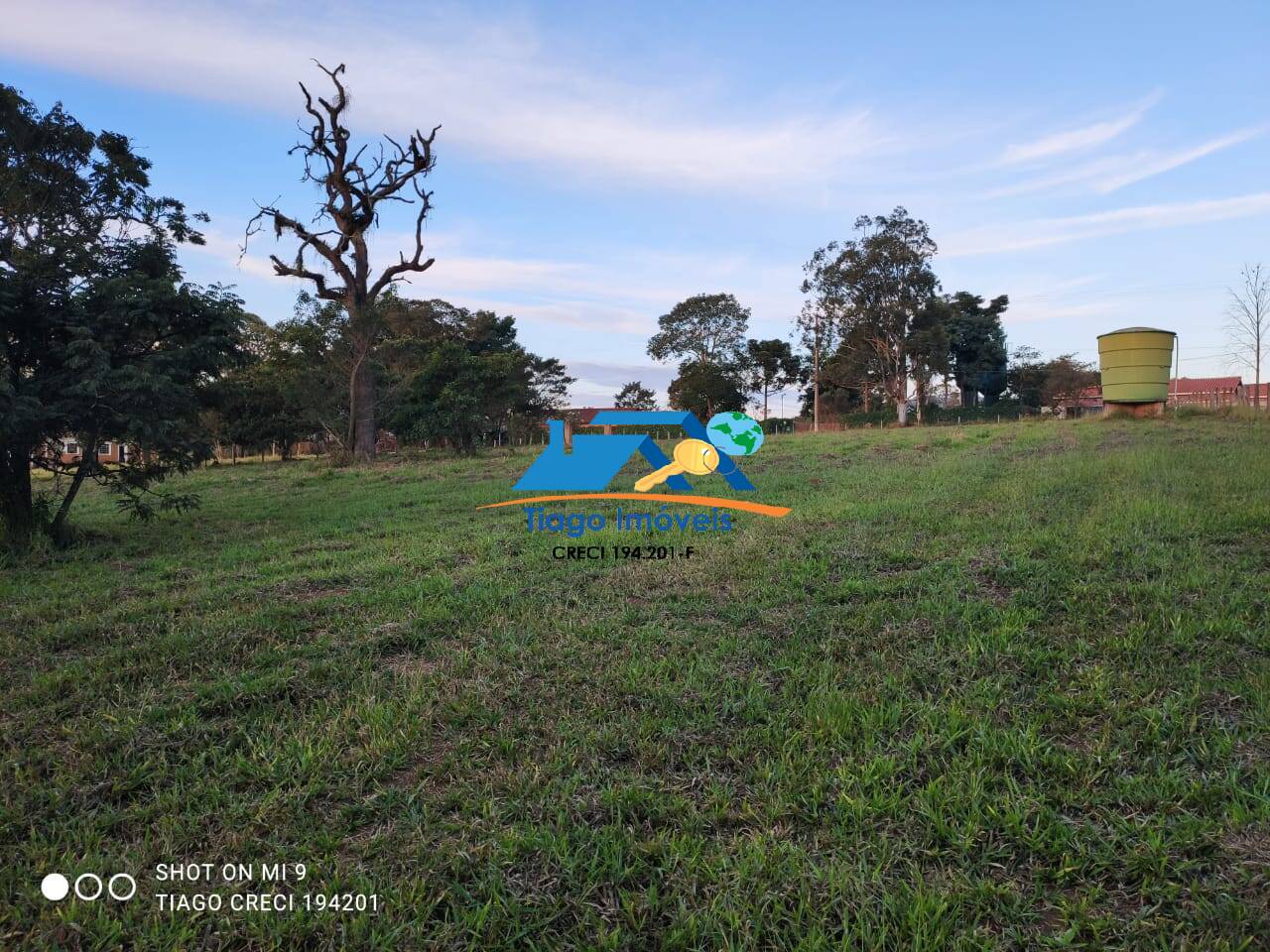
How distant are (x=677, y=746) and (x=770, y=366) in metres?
40.4

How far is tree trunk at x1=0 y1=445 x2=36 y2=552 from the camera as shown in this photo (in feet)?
18.6

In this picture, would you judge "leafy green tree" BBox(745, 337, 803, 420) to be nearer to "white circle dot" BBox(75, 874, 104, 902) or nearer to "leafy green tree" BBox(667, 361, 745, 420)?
"leafy green tree" BBox(667, 361, 745, 420)

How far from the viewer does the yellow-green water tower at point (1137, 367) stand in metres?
15.6

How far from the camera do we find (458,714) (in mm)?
2609

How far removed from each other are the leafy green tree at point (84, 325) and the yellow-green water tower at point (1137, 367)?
1911 centimetres

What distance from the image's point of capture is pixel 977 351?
3662cm

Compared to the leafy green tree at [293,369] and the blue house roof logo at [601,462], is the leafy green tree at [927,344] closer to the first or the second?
the blue house roof logo at [601,462]

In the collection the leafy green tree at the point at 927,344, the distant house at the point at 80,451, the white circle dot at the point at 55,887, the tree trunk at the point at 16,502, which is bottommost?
the white circle dot at the point at 55,887

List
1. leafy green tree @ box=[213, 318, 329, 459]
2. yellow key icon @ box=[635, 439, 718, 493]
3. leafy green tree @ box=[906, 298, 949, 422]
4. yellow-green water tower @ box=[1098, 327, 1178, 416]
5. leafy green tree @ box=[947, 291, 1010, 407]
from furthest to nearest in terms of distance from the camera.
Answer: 1. leafy green tree @ box=[947, 291, 1010, 407]
2. leafy green tree @ box=[906, 298, 949, 422]
3. leafy green tree @ box=[213, 318, 329, 459]
4. yellow-green water tower @ box=[1098, 327, 1178, 416]
5. yellow key icon @ box=[635, 439, 718, 493]

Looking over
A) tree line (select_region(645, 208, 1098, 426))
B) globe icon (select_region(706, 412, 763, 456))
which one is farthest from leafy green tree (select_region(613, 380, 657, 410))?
globe icon (select_region(706, 412, 763, 456))

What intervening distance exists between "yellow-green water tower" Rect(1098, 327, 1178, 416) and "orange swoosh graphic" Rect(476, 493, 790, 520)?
46.2ft

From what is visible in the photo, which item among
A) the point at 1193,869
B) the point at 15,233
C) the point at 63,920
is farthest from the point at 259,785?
the point at 15,233

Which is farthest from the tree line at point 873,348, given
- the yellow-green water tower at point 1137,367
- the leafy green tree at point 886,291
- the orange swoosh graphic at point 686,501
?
the orange swoosh graphic at point 686,501

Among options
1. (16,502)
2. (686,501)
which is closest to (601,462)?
(686,501)
